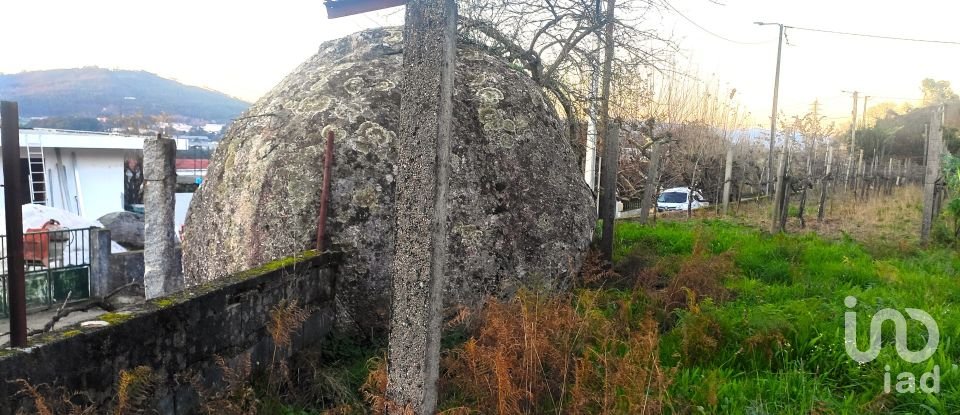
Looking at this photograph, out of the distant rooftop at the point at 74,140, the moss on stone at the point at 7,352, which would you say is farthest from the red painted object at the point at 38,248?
the moss on stone at the point at 7,352

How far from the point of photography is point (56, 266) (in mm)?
12141

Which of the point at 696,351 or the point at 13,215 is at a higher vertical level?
the point at 13,215

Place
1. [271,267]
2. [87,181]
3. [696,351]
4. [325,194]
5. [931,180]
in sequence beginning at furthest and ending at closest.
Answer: [87,181] < [931,180] < [325,194] < [271,267] < [696,351]

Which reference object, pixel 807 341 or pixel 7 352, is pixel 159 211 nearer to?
pixel 7 352

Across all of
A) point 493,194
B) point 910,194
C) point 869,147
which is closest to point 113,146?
point 493,194

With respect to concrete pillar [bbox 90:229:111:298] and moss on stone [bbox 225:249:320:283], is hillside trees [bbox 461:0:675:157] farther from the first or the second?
concrete pillar [bbox 90:229:111:298]

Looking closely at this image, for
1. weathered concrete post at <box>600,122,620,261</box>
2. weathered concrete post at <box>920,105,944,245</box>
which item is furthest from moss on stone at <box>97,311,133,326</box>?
weathered concrete post at <box>920,105,944,245</box>

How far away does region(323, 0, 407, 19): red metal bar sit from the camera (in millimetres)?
3226

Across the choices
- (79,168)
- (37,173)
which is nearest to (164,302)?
(37,173)

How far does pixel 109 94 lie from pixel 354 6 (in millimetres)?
117860

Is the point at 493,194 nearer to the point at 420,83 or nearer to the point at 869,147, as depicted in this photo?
the point at 420,83

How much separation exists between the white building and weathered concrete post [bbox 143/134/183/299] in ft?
50.3

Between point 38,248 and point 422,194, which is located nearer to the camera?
point 422,194

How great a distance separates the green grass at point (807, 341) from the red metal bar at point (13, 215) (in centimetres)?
334
